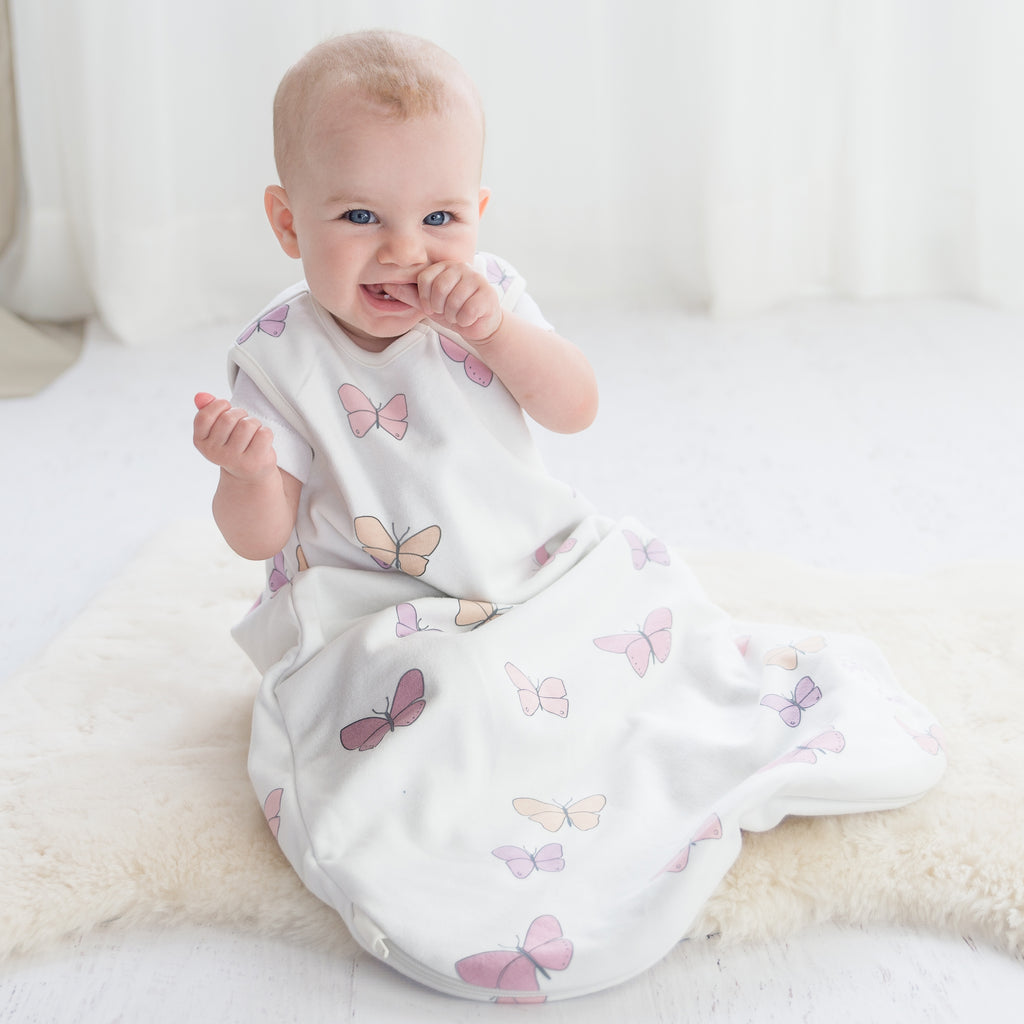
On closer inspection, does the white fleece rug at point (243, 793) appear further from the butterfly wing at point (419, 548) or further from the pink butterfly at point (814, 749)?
the butterfly wing at point (419, 548)

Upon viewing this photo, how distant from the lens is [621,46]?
2.52m

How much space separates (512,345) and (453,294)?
0.10 m

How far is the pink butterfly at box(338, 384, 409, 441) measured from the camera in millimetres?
1077

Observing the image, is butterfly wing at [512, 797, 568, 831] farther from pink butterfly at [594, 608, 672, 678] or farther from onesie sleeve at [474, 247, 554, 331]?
onesie sleeve at [474, 247, 554, 331]

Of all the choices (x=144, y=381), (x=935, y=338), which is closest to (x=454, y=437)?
(x=144, y=381)

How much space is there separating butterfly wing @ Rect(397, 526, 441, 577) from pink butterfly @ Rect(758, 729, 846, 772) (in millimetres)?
340

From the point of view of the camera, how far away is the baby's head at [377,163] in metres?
0.95

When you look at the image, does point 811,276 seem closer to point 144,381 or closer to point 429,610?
point 144,381

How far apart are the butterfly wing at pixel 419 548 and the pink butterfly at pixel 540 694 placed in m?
0.13

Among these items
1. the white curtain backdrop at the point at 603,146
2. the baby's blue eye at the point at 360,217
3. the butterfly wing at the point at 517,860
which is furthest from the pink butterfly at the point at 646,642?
the white curtain backdrop at the point at 603,146

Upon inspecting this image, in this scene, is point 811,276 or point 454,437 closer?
point 454,437

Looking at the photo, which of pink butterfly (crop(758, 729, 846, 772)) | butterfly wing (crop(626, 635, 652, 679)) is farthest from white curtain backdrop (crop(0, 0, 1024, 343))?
pink butterfly (crop(758, 729, 846, 772))

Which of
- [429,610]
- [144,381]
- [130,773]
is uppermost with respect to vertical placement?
[429,610]

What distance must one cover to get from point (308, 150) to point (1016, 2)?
1.91 m
